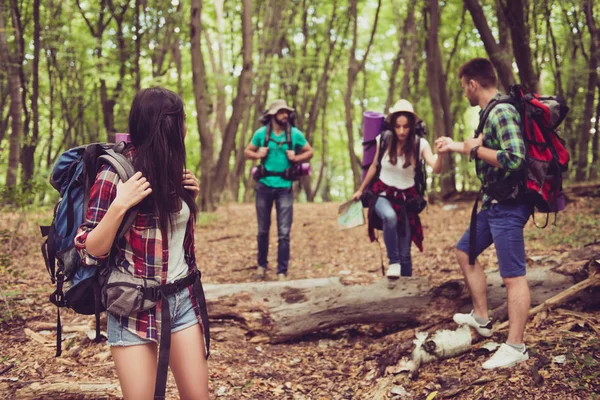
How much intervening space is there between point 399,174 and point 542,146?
6.59 ft

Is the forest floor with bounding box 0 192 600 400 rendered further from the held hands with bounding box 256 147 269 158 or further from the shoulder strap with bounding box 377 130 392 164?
the held hands with bounding box 256 147 269 158

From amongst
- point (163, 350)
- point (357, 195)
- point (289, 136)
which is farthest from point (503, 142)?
point (289, 136)

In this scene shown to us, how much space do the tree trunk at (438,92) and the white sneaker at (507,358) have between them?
874 centimetres

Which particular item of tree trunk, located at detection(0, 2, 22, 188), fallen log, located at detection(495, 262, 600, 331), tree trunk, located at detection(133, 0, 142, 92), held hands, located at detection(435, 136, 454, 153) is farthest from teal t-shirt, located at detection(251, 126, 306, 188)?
tree trunk, located at detection(133, 0, 142, 92)

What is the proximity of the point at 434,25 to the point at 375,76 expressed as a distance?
13.3 metres

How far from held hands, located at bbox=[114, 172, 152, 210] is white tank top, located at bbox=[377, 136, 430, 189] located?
3.89 m

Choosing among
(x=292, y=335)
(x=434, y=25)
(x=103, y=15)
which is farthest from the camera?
(x=103, y=15)

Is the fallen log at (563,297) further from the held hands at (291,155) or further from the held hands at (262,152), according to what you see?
the held hands at (262,152)

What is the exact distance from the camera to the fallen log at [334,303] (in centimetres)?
519

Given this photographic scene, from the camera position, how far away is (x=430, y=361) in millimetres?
4473

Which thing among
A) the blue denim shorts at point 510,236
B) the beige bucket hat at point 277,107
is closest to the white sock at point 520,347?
the blue denim shorts at point 510,236

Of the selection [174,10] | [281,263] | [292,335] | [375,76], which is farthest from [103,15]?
[375,76]

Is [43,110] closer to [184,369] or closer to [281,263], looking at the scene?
[281,263]

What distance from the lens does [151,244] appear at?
97.9 inches
